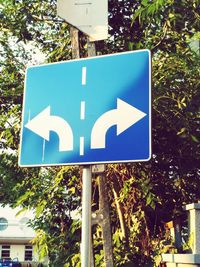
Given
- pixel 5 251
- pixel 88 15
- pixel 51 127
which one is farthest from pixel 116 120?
pixel 5 251

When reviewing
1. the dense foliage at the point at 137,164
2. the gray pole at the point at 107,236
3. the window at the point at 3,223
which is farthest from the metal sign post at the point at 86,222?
the window at the point at 3,223

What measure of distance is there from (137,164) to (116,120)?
5856mm

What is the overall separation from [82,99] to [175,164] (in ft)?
20.3

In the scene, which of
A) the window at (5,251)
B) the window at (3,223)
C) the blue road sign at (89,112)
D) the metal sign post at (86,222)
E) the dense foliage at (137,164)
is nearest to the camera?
the metal sign post at (86,222)

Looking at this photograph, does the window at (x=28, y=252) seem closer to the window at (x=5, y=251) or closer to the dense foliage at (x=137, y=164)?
the window at (x=5, y=251)

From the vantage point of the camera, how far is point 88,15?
266 centimetres

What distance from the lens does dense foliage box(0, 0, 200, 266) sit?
24.7ft

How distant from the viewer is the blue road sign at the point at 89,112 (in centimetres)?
222

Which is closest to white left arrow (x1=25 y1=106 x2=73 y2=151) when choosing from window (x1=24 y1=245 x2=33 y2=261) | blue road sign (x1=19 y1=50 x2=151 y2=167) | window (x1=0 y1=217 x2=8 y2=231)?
blue road sign (x1=19 y1=50 x2=151 y2=167)

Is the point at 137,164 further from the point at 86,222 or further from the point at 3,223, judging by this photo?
the point at 3,223

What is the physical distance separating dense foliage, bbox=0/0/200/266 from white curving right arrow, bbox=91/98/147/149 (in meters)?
4.98

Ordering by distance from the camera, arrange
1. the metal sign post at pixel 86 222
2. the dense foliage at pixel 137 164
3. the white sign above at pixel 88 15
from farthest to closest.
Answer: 1. the dense foliage at pixel 137 164
2. the white sign above at pixel 88 15
3. the metal sign post at pixel 86 222

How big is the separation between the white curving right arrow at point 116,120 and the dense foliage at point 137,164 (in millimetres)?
4981

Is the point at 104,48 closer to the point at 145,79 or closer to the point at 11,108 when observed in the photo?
the point at 11,108
